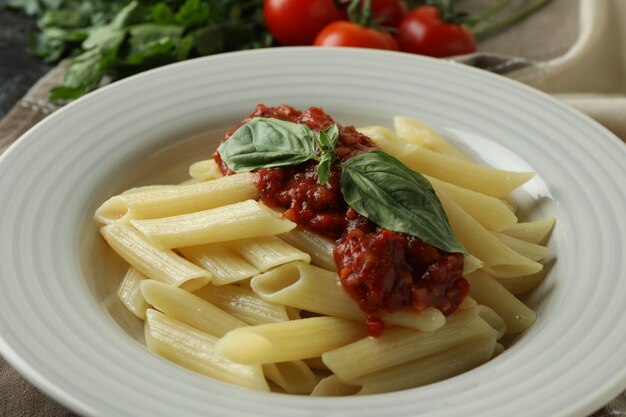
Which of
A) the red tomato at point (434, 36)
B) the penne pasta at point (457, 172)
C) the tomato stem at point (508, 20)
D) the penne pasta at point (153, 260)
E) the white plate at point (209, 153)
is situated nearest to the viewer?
the white plate at point (209, 153)

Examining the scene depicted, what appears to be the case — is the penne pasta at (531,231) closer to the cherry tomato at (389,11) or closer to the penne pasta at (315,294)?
the penne pasta at (315,294)

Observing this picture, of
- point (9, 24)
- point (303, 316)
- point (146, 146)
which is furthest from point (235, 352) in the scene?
point (9, 24)

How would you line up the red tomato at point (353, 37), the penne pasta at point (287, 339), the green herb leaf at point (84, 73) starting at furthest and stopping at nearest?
the red tomato at point (353, 37) < the green herb leaf at point (84, 73) < the penne pasta at point (287, 339)

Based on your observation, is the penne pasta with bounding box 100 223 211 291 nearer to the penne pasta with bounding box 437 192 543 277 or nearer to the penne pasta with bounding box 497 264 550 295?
the penne pasta with bounding box 437 192 543 277

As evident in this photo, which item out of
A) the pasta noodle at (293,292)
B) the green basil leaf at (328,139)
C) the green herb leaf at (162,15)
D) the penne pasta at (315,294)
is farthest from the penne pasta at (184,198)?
the green herb leaf at (162,15)

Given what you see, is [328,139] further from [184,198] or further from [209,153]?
[209,153]

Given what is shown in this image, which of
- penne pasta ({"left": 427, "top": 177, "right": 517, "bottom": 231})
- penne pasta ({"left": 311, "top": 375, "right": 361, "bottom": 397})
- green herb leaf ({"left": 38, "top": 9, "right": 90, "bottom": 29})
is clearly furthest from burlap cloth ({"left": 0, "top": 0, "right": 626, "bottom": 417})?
penne pasta ({"left": 311, "top": 375, "right": 361, "bottom": 397})

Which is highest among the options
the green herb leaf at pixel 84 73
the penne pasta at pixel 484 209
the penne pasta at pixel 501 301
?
the green herb leaf at pixel 84 73
